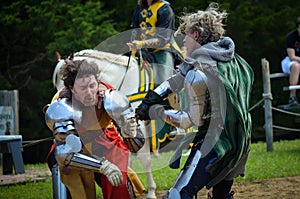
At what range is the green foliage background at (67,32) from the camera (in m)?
13.9

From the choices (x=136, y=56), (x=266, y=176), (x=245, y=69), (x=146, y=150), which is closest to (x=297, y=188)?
(x=266, y=176)

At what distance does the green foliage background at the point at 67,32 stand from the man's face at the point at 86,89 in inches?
334

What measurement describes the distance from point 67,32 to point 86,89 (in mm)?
8760

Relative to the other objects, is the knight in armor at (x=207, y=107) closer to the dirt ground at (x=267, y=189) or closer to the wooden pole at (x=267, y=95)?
the dirt ground at (x=267, y=189)

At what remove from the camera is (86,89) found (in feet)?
16.9

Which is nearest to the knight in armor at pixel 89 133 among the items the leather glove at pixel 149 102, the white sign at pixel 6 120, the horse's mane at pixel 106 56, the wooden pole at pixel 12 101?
the leather glove at pixel 149 102

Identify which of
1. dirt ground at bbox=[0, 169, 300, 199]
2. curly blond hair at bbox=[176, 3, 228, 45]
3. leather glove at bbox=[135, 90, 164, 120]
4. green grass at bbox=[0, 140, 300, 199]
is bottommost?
dirt ground at bbox=[0, 169, 300, 199]

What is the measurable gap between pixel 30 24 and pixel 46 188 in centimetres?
665

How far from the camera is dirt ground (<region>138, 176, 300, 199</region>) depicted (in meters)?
7.19

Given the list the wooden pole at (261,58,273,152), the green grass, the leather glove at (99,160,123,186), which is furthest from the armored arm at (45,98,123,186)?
the wooden pole at (261,58,273,152)

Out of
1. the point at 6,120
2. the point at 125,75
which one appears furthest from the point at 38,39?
the point at 125,75

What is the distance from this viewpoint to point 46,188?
27.1 feet

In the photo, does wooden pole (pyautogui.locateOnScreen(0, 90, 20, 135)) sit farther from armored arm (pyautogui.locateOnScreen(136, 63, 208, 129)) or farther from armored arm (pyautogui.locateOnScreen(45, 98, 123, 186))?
armored arm (pyautogui.locateOnScreen(136, 63, 208, 129))

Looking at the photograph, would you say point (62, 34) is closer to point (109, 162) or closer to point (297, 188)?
point (297, 188)
